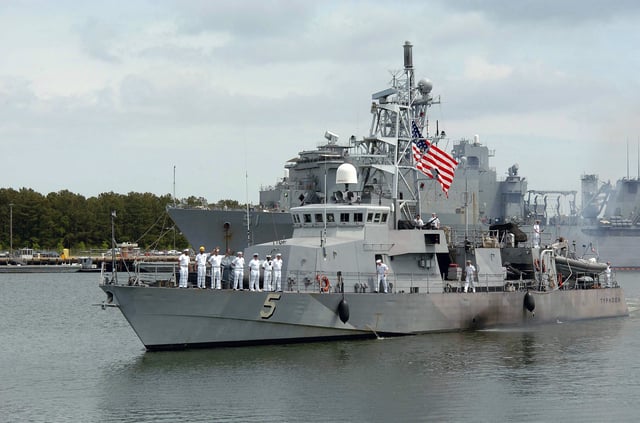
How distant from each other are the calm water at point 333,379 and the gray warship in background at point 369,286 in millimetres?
562

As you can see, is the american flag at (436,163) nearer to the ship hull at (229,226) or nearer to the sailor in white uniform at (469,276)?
the sailor in white uniform at (469,276)

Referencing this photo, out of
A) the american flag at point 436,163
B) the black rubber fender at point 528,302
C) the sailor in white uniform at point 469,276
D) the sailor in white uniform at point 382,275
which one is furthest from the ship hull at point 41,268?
the sailor in white uniform at point 382,275

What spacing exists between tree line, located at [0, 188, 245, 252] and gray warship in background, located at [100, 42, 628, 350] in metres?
62.1

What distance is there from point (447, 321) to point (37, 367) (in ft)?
40.7

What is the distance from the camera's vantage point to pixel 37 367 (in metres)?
25.1

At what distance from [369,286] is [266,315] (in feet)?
12.0

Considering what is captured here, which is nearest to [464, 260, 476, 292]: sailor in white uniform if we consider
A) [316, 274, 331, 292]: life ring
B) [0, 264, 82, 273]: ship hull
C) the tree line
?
[316, 274, 331, 292]: life ring

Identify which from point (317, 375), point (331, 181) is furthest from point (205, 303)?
point (331, 181)

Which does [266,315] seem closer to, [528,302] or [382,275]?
[382,275]

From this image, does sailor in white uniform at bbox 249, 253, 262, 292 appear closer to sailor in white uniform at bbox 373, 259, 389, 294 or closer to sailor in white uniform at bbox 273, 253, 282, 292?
sailor in white uniform at bbox 273, 253, 282, 292

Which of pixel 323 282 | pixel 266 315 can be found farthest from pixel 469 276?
pixel 266 315

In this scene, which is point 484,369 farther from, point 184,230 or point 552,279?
point 184,230

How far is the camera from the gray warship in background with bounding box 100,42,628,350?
Answer: 26.4 m

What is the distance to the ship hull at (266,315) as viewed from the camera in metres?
26.2
